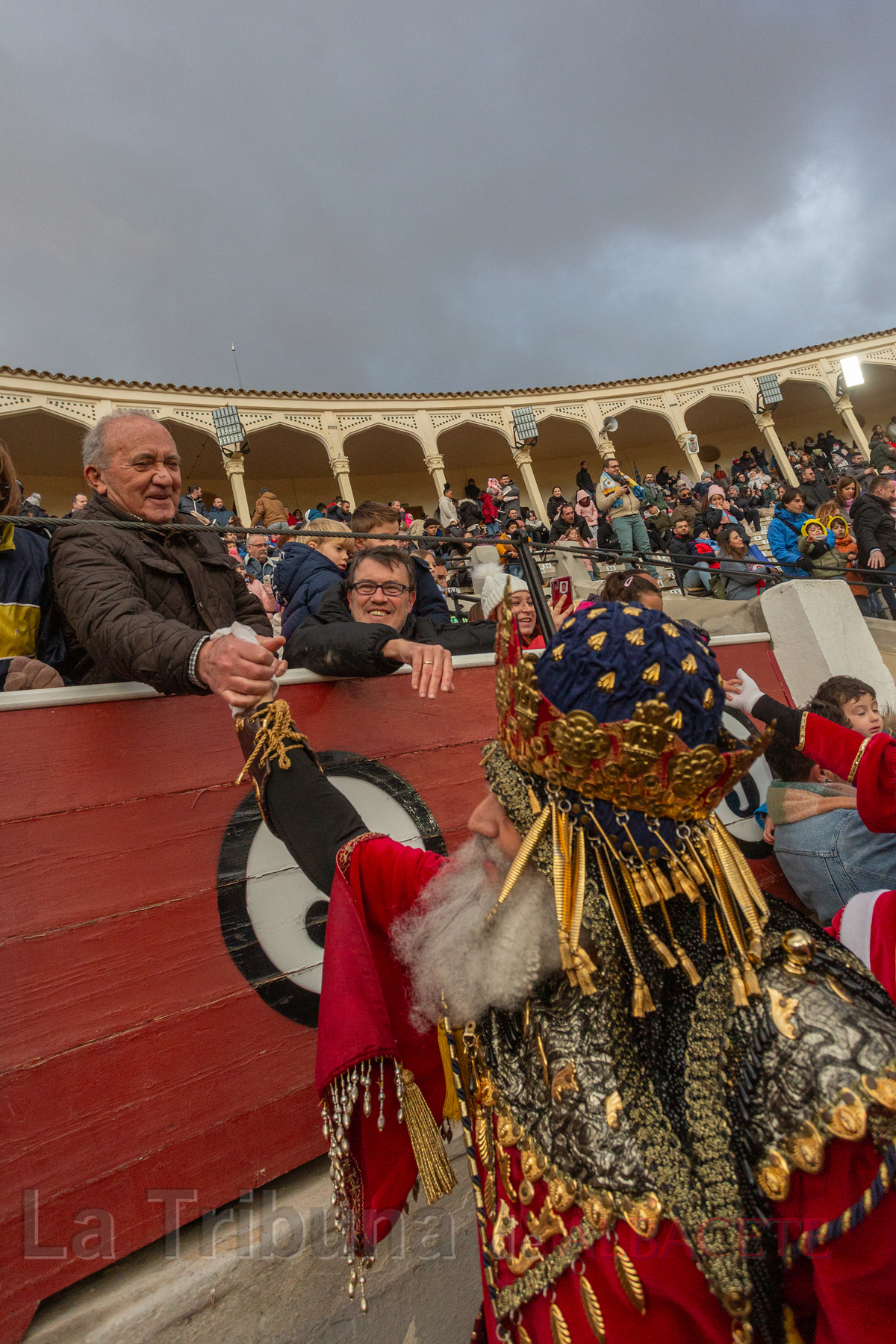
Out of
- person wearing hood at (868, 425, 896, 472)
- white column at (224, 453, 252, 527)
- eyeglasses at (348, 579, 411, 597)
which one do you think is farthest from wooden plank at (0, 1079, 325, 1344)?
white column at (224, 453, 252, 527)

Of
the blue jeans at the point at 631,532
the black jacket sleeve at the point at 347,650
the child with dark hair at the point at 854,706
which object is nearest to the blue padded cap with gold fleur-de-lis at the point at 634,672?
the black jacket sleeve at the point at 347,650

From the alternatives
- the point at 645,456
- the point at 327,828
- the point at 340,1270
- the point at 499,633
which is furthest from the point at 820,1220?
the point at 645,456

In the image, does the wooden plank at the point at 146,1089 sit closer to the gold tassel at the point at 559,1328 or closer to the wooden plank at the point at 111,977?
the wooden plank at the point at 111,977

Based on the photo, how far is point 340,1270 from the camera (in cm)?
170

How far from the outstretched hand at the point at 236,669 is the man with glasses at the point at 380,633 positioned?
0.60 m

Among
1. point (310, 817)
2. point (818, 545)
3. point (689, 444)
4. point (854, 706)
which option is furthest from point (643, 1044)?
point (689, 444)

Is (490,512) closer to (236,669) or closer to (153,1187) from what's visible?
(236,669)

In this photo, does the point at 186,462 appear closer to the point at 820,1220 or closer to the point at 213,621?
the point at 213,621

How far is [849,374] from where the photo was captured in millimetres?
23703

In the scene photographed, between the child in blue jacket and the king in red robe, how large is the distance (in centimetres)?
237

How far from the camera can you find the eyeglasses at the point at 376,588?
2.97m

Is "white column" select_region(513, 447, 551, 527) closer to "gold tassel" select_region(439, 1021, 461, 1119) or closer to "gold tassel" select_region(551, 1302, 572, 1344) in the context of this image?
"gold tassel" select_region(439, 1021, 461, 1119)

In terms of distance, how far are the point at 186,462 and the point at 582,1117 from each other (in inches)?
857

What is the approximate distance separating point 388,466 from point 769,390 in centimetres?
1480
